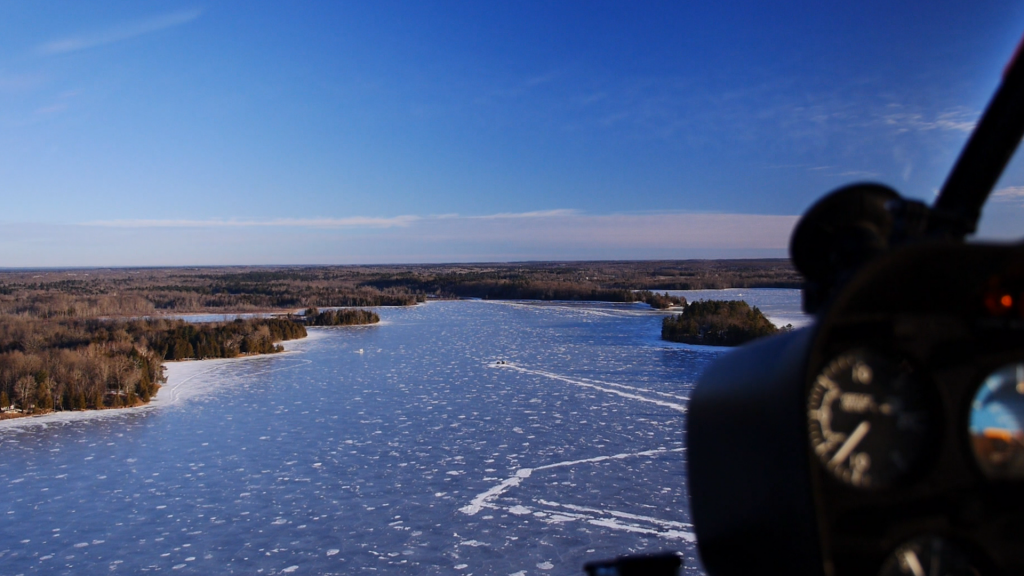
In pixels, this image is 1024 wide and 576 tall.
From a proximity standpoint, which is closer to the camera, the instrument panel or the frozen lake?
the instrument panel

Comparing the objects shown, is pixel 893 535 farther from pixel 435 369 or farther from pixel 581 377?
pixel 435 369

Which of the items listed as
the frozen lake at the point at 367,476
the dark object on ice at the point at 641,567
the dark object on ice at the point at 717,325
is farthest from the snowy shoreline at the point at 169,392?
the dark object on ice at the point at 641,567

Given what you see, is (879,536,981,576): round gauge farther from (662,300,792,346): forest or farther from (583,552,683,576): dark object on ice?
(662,300,792,346): forest

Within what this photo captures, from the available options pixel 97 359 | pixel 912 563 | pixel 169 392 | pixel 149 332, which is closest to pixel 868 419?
pixel 912 563

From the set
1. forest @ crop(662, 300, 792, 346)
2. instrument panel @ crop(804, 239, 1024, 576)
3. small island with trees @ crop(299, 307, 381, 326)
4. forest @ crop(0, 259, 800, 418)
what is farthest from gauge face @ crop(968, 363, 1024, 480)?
small island with trees @ crop(299, 307, 381, 326)

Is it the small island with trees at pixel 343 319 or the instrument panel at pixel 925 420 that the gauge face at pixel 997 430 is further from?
the small island with trees at pixel 343 319

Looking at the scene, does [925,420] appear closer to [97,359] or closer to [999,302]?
[999,302]

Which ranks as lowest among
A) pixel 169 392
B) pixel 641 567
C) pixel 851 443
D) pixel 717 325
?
pixel 169 392
